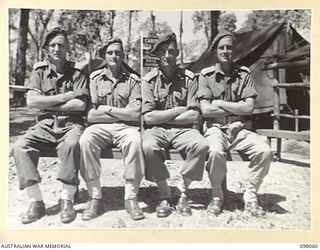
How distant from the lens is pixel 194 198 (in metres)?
1.12

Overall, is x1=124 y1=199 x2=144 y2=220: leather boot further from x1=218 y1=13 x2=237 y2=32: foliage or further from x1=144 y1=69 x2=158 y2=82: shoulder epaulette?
x1=218 y1=13 x2=237 y2=32: foliage

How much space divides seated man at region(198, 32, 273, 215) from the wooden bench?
2 centimetres

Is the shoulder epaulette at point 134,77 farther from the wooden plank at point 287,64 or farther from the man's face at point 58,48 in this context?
the wooden plank at point 287,64

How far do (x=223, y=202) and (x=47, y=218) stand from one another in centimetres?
43

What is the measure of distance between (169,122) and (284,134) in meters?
0.29

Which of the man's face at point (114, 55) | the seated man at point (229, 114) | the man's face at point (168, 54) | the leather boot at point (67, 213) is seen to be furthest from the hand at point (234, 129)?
the leather boot at point (67, 213)

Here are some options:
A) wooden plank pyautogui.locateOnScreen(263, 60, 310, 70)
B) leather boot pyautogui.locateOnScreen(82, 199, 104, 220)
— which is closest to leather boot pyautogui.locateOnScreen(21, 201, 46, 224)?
leather boot pyautogui.locateOnScreen(82, 199, 104, 220)

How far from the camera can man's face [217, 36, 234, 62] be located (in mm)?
1122

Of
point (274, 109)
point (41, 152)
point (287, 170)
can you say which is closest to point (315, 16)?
point (274, 109)

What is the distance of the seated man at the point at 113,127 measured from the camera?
1.09 meters

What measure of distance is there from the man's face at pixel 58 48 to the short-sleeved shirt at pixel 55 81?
0.02 meters

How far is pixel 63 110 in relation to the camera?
110 centimetres

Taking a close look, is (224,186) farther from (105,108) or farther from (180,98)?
(105,108)

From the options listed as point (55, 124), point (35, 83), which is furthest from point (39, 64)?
point (55, 124)
